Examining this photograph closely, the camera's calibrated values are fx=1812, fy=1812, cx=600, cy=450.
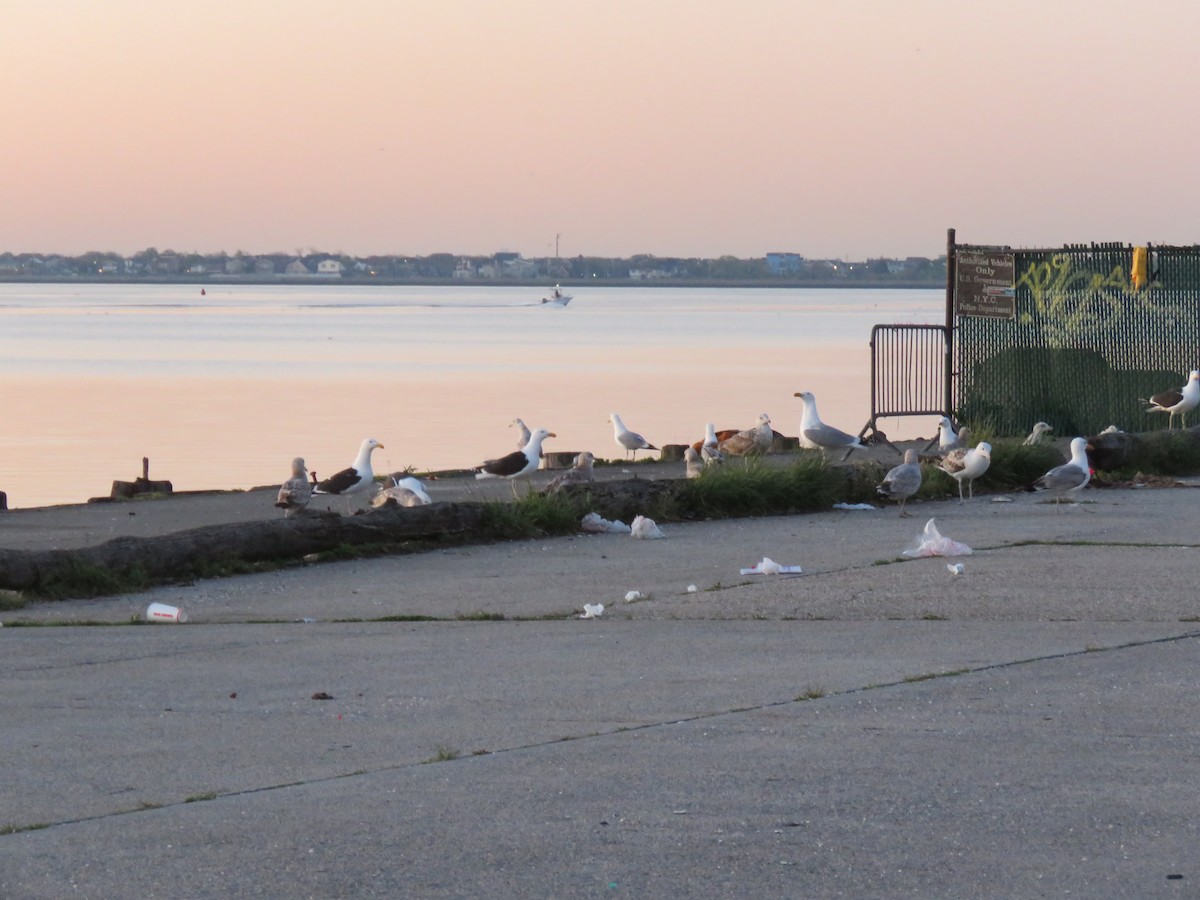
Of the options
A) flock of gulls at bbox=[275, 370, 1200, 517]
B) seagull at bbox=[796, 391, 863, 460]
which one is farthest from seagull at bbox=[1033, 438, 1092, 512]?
seagull at bbox=[796, 391, 863, 460]

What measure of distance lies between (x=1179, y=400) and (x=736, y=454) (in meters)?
6.16

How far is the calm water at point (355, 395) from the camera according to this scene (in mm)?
31438

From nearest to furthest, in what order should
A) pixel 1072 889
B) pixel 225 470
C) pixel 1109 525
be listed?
pixel 1072 889, pixel 1109 525, pixel 225 470

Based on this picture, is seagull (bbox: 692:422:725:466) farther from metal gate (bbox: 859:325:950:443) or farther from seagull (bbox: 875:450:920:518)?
metal gate (bbox: 859:325:950:443)

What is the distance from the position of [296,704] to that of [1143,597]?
5.65 metres

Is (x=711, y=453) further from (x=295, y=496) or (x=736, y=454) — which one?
(x=295, y=496)

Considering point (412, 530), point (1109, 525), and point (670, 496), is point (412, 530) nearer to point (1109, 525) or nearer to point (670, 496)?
point (670, 496)

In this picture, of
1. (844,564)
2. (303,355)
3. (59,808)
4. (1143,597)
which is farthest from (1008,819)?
(303,355)

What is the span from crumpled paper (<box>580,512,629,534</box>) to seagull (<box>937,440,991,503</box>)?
3849 mm

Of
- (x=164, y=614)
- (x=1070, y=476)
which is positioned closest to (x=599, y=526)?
(x=1070, y=476)

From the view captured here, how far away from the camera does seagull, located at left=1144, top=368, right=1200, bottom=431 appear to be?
76.0 feet

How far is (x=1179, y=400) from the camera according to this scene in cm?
2331

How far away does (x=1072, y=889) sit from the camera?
543cm

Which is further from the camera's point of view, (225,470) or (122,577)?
(225,470)
